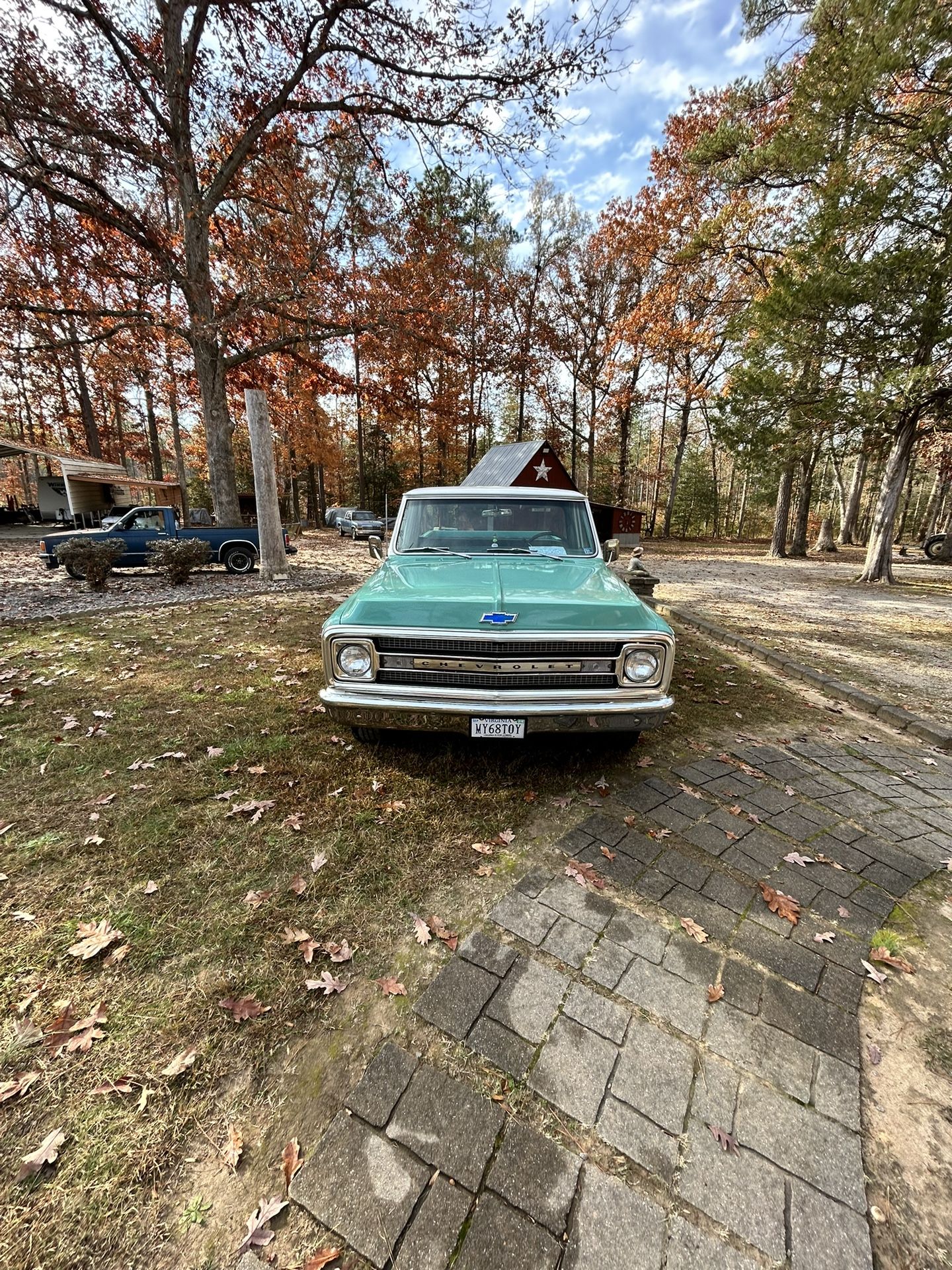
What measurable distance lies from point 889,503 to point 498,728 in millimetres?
14016

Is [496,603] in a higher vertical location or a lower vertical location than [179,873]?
higher

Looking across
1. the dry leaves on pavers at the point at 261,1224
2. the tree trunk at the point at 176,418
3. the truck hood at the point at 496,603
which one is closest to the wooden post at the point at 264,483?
the tree trunk at the point at 176,418

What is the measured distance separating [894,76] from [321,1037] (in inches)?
569

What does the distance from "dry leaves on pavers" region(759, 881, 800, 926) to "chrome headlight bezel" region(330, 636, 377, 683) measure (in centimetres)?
241

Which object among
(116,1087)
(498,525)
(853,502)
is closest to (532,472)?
(498,525)

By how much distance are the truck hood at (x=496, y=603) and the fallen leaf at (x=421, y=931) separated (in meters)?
1.48

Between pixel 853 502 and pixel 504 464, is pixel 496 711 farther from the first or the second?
pixel 853 502

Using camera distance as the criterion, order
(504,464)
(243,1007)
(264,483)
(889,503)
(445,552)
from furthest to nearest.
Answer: (504,464) → (889,503) → (264,483) → (445,552) → (243,1007)

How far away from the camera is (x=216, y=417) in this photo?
42.6ft

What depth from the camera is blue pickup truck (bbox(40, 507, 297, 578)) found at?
11422 millimetres

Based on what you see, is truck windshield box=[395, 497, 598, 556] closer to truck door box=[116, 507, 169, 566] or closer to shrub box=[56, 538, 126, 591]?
shrub box=[56, 538, 126, 591]

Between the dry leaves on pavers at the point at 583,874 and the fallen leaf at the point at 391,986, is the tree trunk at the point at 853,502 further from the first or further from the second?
the fallen leaf at the point at 391,986

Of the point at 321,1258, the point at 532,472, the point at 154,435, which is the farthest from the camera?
the point at 154,435

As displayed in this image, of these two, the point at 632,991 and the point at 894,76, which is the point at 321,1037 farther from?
the point at 894,76
